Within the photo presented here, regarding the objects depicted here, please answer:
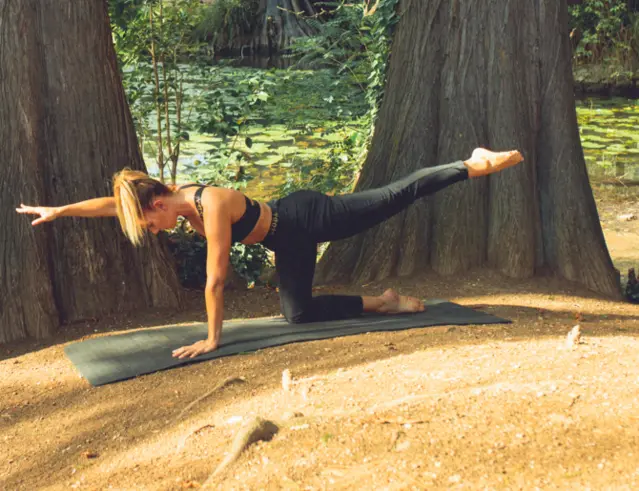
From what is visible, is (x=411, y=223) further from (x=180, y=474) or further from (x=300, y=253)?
(x=180, y=474)

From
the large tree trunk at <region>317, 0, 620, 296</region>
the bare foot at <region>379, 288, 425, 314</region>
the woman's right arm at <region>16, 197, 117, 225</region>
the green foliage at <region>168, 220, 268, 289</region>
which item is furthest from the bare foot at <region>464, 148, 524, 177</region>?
the green foliage at <region>168, 220, 268, 289</region>

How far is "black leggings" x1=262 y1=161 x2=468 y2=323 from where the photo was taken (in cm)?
492

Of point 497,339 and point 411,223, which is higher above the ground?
point 411,223

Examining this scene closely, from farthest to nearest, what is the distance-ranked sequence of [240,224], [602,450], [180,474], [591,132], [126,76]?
[591,132]
[126,76]
[240,224]
[180,474]
[602,450]

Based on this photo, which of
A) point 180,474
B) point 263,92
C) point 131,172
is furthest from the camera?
point 263,92

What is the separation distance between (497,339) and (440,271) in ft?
5.03

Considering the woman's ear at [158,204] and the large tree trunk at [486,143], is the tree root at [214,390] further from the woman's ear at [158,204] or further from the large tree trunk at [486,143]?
the large tree trunk at [486,143]

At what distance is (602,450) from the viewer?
9.54 ft

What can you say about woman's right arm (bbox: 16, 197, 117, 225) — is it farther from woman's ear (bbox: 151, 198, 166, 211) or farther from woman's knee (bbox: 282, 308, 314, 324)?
woman's knee (bbox: 282, 308, 314, 324)

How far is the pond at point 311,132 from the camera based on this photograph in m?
8.99

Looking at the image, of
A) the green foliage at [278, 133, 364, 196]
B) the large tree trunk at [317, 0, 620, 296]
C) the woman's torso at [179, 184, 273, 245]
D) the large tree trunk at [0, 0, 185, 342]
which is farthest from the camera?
the green foliage at [278, 133, 364, 196]

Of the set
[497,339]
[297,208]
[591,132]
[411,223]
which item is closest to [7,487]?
[297,208]

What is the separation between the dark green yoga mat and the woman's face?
0.73 m

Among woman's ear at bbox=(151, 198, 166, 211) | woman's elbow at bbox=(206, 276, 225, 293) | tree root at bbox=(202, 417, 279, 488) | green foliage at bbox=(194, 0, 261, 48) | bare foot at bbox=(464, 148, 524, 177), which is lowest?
tree root at bbox=(202, 417, 279, 488)
